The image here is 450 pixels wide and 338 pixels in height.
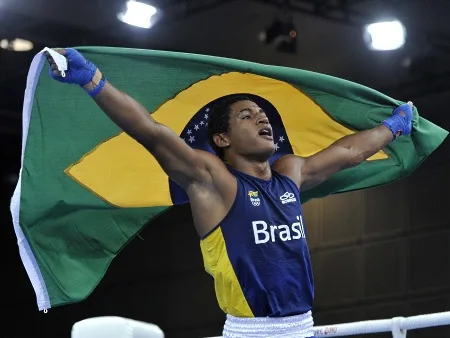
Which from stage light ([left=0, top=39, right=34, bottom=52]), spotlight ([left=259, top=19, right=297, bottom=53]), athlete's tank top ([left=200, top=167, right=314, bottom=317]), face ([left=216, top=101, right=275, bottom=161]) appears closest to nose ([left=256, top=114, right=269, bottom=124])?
face ([left=216, top=101, right=275, bottom=161])

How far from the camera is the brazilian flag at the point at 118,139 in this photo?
8.76 ft

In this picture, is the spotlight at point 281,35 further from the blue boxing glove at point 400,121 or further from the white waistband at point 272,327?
the white waistband at point 272,327

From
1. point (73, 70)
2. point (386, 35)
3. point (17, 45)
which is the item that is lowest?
point (73, 70)

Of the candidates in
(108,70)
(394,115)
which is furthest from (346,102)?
(108,70)

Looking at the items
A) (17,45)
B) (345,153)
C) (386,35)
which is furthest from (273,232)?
(17,45)

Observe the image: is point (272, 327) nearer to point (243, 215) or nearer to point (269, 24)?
point (243, 215)

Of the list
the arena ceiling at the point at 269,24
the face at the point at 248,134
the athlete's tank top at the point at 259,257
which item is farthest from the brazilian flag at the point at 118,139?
the arena ceiling at the point at 269,24

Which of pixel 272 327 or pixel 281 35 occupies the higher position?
pixel 281 35

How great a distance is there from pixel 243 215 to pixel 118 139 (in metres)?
0.59

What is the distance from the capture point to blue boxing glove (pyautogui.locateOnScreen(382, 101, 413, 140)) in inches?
116

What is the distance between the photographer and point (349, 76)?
8.73 metres

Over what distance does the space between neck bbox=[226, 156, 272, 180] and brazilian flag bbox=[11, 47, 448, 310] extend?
0.21 meters

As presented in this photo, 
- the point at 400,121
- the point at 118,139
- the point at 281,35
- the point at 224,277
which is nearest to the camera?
the point at 224,277

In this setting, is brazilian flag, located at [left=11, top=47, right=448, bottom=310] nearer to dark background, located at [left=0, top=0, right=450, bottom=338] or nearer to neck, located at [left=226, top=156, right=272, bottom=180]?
neck, located at [left=226, top=156, right=272, bottom=180]
